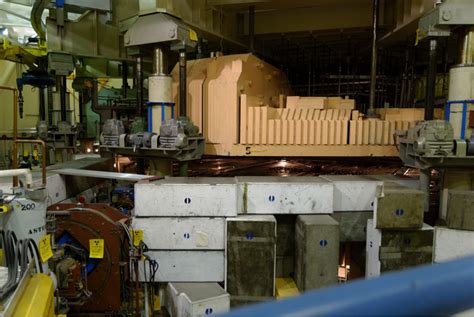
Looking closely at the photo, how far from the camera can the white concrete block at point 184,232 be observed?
11.2 feet

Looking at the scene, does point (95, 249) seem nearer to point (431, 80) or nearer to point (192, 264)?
point (192, 264)

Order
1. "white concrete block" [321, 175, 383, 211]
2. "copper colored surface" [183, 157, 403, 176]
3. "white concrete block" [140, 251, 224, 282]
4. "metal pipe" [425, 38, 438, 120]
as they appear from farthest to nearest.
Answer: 1. "copper colored surface" [183, 157, 403, 176]
2. "metal pipe" [425, 38, 438, 120]
3. "white concrete block" [321, 175, 383, 211]
4. "white concrete block" [140, 251, 224, 282]

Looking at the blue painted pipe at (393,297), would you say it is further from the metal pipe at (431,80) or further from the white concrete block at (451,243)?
the metal pipe at (431,80)

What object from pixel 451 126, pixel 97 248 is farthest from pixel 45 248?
pixel 451 126

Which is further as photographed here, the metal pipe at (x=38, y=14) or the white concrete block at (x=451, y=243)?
the metal pipe at (x=38, y=14)

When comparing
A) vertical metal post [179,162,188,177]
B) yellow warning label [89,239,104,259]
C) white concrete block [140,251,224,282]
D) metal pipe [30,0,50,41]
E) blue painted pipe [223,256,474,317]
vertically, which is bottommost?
white concrete block [140,251,224,282]

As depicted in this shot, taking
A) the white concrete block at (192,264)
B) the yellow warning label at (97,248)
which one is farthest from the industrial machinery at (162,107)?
the yellow warning label at (97,248)

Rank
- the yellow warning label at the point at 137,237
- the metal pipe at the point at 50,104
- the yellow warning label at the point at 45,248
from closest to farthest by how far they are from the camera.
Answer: the yellow warning label at the point at 45,248, the yellow warning label at the point at 137,237, the metal pipe at the point at 50,104

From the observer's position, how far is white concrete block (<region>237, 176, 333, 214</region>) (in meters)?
3.52

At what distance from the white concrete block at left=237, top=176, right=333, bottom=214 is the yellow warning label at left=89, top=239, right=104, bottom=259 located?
1307mm

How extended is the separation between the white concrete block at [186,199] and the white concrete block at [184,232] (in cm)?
6

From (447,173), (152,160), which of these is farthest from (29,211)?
(447,173)

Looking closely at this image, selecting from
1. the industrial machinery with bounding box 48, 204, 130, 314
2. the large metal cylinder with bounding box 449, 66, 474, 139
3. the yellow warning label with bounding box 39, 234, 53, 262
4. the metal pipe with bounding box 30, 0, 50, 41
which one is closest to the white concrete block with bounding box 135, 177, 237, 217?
the industrial machinery with bounding box 48, 204, 130, 314

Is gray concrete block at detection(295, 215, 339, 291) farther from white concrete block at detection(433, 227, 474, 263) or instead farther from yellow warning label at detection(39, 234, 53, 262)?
yellow warning label at detection(39, 234, 53, 262)
